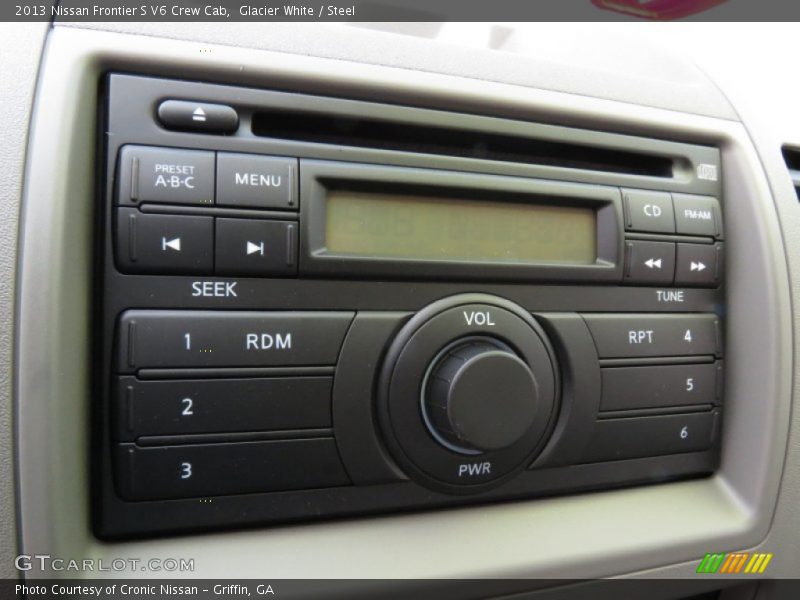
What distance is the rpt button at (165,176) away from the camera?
446 mm

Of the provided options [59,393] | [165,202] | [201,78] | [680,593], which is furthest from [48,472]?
[680,593]

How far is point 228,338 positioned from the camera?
467 millimetres

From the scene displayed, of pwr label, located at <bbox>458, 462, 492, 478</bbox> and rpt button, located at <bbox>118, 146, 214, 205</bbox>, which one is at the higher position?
rpt button, located at <bbox>118, 146, 214, 205</bbox>

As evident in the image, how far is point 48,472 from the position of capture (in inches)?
15.8

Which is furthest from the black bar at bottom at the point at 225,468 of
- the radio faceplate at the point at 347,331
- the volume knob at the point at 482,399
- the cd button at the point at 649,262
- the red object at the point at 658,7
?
the red object at the point at 658,7

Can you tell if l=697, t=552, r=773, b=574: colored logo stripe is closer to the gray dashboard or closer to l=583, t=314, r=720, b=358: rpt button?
the gray dashboard

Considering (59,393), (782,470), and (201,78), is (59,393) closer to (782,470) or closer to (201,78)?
(201,78)

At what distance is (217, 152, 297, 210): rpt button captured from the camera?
1.52 feet

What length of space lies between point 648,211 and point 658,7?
0.50m

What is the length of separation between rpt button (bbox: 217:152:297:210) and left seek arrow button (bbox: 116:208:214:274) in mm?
31

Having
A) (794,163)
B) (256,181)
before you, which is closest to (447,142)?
(256,181)

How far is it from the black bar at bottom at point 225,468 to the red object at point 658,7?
2.64ft

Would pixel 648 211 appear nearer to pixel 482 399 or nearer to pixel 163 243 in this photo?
pixel 482 399

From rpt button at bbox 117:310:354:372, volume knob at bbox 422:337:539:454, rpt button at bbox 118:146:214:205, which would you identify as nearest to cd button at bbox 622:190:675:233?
volume knob at bbox 422:337:539:454
